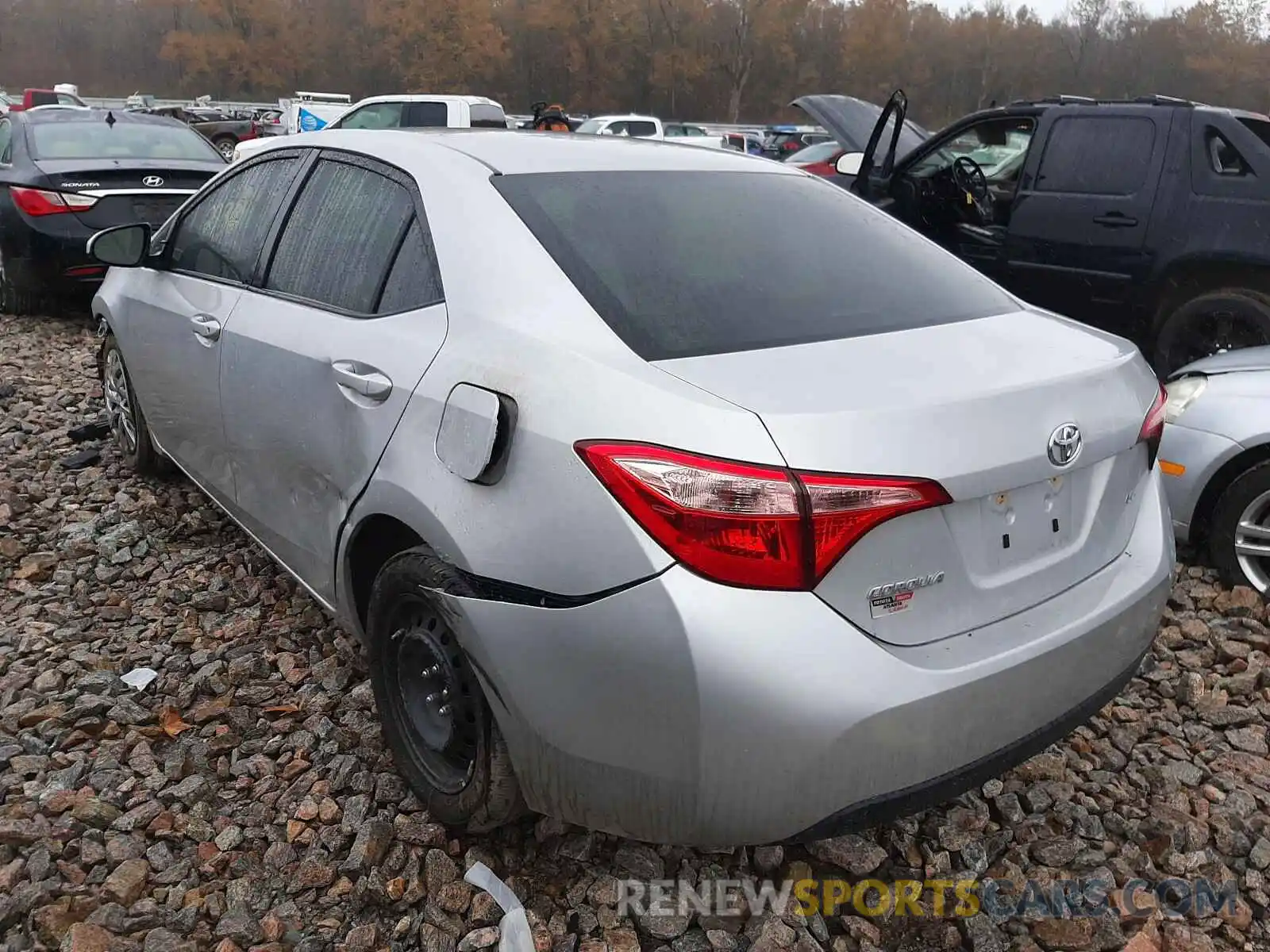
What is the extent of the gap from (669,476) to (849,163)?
5843 millimetres

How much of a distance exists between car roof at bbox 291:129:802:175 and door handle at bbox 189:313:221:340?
0.62 m

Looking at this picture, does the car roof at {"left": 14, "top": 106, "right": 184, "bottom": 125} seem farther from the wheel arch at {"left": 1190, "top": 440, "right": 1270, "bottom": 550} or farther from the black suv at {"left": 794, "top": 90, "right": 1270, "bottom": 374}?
the wheel arch at {"left": 1190, "top": 440, "right": 1270, "bottom": 550}

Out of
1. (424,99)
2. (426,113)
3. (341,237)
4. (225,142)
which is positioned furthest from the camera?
(225,142)

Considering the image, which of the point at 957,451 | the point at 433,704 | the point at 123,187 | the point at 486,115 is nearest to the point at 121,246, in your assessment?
the point at 433,704

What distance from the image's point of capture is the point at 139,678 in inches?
118

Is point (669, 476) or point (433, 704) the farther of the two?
point (433, 704)

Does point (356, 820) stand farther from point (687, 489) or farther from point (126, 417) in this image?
point (126, 417)

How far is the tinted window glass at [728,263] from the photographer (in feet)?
6.72

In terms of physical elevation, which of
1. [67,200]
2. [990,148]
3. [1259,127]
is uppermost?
[1259,127]

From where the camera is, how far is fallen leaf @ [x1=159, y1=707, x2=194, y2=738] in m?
2.77

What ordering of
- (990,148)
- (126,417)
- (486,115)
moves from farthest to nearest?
(486,115), (990,148), (126,417)

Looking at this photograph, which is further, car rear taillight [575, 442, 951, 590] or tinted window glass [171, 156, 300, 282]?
tinted window glass [171, 156, 300, 282]

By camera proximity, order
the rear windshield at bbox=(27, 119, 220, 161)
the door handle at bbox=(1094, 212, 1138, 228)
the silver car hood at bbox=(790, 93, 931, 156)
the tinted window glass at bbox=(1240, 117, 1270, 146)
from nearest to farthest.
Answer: the tinted window glass at bbox=(1240, 117, 1270, 146), the door handle at bbox=(1094, 212, 1138, 228), the silver car hood at bbox=(790, 93, 931, 156), the rear windshield at bbox=(27, 119, 220, 161)

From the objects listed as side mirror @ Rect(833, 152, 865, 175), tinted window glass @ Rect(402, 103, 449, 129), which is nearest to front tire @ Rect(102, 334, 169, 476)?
side mirror @ Rect(833, 152, 865, 175)
